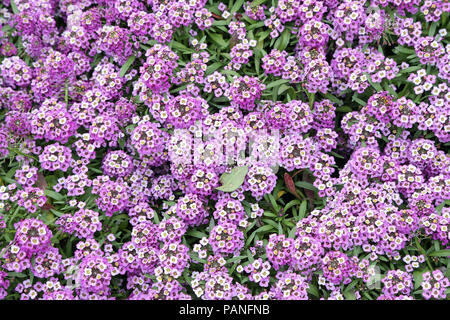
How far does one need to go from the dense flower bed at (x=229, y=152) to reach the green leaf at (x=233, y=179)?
0.04 feet

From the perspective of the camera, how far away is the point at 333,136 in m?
4.86

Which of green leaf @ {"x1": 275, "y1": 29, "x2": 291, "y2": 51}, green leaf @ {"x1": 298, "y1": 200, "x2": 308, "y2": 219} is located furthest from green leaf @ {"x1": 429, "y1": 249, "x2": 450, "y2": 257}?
green leaf @ {"x1": 275, "y1": 29, "x2": 291, "y2": 51}

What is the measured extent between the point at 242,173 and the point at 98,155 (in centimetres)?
167

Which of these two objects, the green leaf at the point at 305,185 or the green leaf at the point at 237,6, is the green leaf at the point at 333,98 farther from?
the green leaf at the point at 237,6

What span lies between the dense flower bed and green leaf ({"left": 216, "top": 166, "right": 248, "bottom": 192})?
0.04 feet

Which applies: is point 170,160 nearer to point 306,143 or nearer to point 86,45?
point 306,143

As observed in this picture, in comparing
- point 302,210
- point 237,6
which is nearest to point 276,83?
point 237,6

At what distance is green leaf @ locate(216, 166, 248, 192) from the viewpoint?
447cm

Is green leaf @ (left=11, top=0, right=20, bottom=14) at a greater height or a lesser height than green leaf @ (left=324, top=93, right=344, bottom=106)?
lesser

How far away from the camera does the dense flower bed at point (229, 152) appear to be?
4.23 m

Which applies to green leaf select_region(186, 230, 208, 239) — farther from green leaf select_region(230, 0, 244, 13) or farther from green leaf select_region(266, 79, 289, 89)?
green leaf select_region(230, 0, 244, 13)

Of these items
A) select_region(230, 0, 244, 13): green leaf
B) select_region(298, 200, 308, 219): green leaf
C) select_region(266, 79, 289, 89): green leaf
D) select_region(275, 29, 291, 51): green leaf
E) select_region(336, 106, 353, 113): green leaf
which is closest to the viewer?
select_region(298, 200, 308, 219): green leaf

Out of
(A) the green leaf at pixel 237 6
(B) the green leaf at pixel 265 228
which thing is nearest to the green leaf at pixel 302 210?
(B) the green leaf at pixel 265 228
